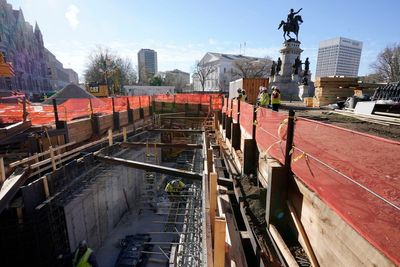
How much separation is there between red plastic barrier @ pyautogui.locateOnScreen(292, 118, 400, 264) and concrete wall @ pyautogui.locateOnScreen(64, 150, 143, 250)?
317 inches

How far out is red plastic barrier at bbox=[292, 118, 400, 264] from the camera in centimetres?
165

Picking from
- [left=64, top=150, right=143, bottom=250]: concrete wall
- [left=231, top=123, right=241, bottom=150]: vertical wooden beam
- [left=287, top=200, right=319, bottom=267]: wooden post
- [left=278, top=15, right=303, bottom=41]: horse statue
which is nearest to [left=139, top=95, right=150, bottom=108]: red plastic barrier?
[left=64, top=150, right=143, bottom=250]: concrete wall

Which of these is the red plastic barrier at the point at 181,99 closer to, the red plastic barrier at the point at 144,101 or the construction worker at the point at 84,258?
the red plastic barrier at the point at 144,101

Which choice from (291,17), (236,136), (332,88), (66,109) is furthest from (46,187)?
(291,17)

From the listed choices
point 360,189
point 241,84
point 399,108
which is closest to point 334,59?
point 241,84

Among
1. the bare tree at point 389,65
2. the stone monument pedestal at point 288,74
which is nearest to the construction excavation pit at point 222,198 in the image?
the stone monument pedestal at point 288,74

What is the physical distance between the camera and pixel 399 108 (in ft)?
21.6

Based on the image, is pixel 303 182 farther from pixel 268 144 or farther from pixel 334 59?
pixel 334 59

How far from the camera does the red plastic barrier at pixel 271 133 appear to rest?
3704 millimetres

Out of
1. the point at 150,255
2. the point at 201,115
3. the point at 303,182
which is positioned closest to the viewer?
the point at 303,182

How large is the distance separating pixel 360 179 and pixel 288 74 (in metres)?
28.0

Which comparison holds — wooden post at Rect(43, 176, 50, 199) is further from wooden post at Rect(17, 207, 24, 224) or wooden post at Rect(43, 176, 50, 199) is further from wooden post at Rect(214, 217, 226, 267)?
wooden post at Rect(214, 217, 226, 267)

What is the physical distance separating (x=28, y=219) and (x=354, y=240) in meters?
8.21

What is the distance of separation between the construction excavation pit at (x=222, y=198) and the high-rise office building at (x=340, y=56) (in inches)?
4287
